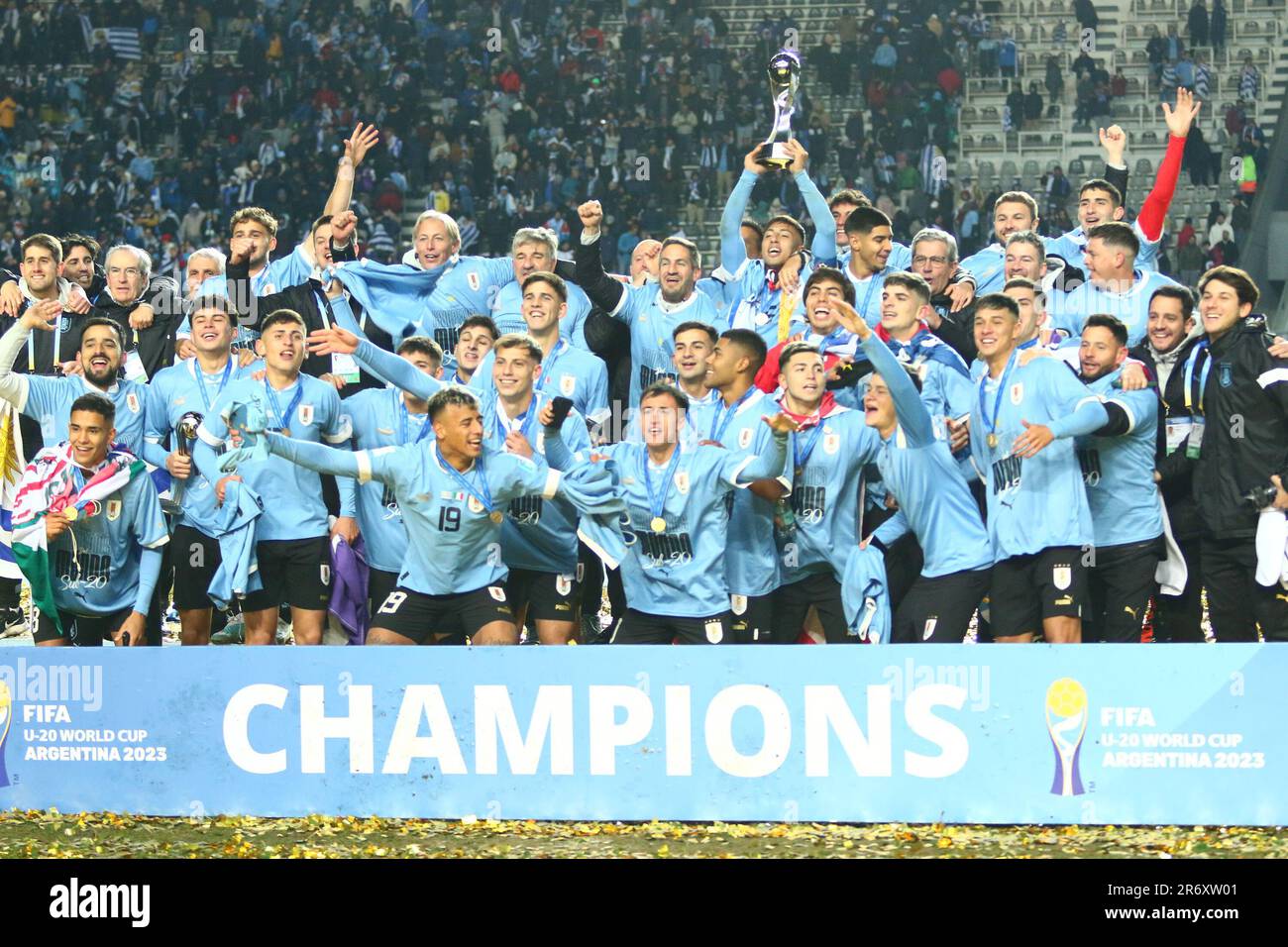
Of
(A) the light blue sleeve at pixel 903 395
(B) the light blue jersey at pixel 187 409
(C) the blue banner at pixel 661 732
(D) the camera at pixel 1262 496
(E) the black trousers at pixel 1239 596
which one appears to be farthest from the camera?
(B) the light blue jersey at pixel 187 409

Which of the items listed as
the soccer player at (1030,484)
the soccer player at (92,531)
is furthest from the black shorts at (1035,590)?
the soccer player at (92,531)

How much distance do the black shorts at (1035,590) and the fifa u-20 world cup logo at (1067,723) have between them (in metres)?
0.71

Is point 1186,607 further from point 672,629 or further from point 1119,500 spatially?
point 672,629

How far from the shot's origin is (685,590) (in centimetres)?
866

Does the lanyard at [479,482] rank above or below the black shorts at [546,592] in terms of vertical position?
above

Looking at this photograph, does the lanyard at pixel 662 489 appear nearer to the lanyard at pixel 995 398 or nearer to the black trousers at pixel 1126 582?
the lanyard at pixel 995 398

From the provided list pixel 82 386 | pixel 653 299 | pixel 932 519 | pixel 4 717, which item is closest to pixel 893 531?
pixel 932 519

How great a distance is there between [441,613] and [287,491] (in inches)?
48.2

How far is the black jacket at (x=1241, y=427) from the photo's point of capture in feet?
28.1

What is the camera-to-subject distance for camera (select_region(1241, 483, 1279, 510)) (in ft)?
27.8

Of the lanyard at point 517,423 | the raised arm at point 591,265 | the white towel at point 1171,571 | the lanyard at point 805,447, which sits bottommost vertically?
the white towel at point 1171,571

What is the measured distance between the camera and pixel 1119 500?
8734mm
